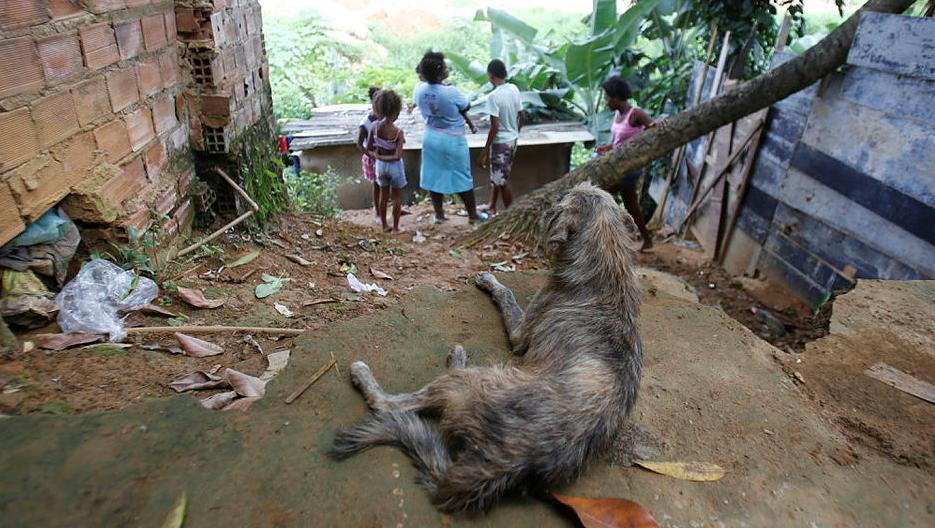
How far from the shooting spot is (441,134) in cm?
704

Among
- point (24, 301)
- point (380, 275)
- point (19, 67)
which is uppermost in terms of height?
point (19, 67)

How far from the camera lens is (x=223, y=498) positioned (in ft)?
6.67

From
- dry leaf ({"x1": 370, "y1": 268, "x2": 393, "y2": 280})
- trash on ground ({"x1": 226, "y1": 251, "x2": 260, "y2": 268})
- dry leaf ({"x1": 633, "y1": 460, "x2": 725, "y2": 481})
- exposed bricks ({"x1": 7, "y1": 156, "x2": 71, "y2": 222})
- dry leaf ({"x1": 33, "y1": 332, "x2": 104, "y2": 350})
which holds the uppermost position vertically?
exposed bricks ({"x1": 7, "y1": 156, "x2": 71, "y2": 222})

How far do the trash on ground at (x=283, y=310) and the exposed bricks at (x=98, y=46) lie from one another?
167 centimetres

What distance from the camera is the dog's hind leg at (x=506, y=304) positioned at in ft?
11.3

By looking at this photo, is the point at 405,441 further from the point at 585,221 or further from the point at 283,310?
the point at 585,221

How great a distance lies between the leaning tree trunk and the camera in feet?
17.3

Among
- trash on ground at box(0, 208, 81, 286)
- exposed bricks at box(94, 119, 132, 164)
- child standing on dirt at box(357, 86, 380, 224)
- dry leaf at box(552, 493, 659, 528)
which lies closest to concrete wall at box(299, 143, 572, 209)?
child standing on dirt at box(357, 86, 380, 224)

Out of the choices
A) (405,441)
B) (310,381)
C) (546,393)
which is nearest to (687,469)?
(546,393)

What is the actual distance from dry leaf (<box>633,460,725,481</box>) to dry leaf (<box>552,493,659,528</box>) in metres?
0.35

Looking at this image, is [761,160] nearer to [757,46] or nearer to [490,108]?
[757,46]

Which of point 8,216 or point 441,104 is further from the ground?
point 8,216

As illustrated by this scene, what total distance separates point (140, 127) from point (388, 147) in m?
3.53

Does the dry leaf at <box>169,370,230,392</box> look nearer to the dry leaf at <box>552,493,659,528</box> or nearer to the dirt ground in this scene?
the dirt ground
